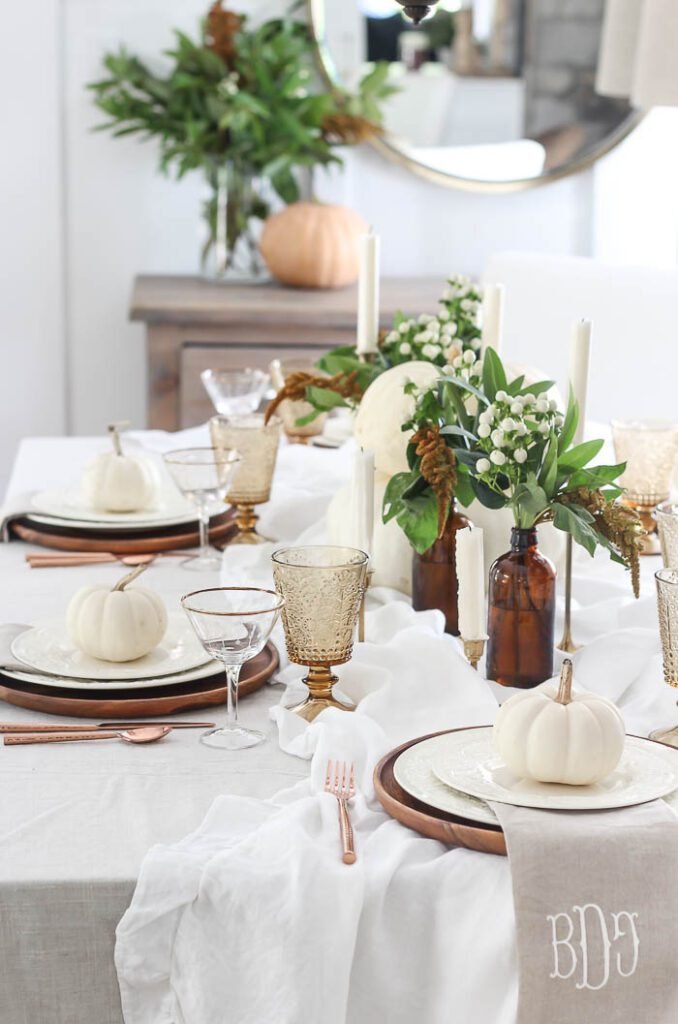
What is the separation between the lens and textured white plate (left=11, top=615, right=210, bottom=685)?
1.17 m

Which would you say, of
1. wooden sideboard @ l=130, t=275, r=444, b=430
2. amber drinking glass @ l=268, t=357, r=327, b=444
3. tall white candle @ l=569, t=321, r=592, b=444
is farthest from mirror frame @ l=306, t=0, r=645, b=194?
tall white candle @ l=569, t=321, r=592, b=444

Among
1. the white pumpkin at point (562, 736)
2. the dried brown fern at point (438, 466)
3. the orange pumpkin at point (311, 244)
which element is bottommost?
the white pumpkin at point (562, 736)

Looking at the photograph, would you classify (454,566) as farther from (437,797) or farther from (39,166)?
(39,166)

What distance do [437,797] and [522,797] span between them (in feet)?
0.20

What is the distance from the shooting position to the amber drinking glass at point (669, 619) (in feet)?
3.34

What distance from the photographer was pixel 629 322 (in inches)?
92.0

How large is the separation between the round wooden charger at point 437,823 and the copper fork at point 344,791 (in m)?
0.02

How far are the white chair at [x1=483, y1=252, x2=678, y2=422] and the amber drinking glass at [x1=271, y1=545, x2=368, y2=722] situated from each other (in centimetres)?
131

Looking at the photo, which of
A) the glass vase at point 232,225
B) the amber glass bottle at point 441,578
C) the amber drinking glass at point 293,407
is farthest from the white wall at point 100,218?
the amber glass bottle at point 441,578

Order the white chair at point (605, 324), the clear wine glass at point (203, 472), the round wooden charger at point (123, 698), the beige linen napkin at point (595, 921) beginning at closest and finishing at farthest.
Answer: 1. the beige linen napkin at point (595, 921)
2. the round wooden charger at point (123, 698)
3. the clear wine glass at point (203, 472)
4. the white chair at point (605, 324)

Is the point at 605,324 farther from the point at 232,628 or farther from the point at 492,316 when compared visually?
the point at 232,628

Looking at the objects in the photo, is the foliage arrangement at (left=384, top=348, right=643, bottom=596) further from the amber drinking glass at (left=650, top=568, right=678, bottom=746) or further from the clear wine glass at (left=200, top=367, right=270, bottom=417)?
the clear wine glass at (left=200, top=367, right=270, bottom=417)

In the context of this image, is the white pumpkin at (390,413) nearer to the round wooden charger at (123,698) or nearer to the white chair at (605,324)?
the round wooden charger at (123,698)

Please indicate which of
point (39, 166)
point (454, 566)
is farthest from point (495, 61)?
point (454, 566)
